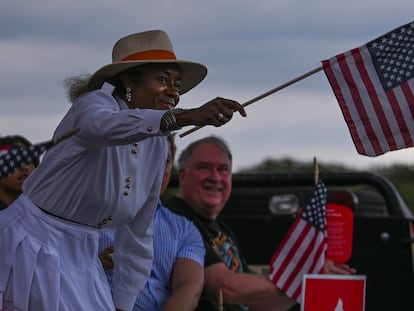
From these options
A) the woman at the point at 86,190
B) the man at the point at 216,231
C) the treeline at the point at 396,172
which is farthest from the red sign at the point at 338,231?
the treeline at the point at 396,172

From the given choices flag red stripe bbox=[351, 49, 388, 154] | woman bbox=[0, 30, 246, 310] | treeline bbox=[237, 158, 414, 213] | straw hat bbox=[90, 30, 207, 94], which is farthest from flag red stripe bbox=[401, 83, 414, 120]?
treeline bbox=[237, 158, 414, 213]

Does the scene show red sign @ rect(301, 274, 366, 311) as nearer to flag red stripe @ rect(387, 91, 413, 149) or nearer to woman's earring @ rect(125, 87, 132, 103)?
flag red stripe @ rect(387, 91, 413, 149)

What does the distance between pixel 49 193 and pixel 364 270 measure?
123 inches

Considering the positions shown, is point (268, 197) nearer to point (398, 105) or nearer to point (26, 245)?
point (398, 105)

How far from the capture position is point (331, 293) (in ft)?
22.7

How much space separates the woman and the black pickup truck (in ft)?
7.94

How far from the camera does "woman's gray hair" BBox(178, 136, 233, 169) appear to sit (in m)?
7.39

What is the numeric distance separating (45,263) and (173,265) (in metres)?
1.72

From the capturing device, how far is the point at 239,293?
6863mm

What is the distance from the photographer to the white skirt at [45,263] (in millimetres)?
4809

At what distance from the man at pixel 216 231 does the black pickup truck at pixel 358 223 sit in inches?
19.1

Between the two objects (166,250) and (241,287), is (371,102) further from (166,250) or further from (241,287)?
(241,287)

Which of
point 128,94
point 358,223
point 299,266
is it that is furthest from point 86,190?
point 358,223

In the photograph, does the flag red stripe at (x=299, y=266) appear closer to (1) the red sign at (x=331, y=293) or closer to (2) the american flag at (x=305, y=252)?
(2) the american flag at (x=305, y=252)
